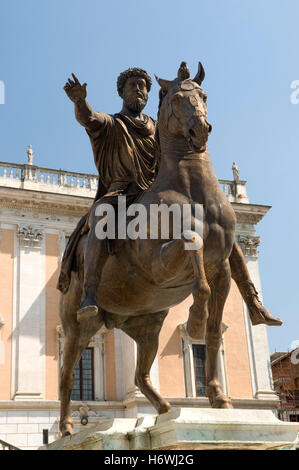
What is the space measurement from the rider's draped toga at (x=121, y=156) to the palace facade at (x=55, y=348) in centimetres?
1810

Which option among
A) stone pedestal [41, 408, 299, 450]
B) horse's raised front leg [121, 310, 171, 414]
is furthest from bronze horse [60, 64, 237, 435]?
stone pedestal [41, 408, 299, 450]

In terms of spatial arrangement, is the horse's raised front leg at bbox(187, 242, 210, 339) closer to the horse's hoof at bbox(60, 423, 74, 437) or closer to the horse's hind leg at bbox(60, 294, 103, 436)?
the horse's hind leg at bbox(60, 294, 103, 436)

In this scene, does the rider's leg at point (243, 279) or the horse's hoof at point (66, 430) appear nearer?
the rider's leg at point (243, 279)

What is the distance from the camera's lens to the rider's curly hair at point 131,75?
630 centimetres

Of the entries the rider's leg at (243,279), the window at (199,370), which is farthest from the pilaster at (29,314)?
the rider's leg at (243,279)

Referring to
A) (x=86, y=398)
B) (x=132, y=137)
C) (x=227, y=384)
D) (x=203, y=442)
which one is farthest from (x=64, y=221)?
(x=203, y=442)

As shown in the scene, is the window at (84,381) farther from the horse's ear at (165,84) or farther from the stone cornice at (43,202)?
the horse's ear at (165,84)

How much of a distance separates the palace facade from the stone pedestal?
19038 millimetres

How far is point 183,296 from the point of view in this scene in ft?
18.2

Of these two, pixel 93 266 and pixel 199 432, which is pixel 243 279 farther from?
pixel 199 432

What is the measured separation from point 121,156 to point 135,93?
0.72m

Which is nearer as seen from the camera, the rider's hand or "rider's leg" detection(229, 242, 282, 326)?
"rider's leg" detection(229, 242, 282, 326)

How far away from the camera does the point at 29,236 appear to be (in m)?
25.3

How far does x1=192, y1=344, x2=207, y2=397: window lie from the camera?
2505 centimetres
